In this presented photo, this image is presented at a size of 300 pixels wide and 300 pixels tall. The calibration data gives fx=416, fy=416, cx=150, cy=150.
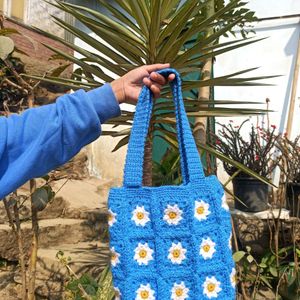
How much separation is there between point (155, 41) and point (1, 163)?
0.94m

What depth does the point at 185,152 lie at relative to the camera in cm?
89

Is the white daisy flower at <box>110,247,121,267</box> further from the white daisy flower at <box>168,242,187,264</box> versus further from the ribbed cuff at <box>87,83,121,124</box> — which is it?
the ribbed cuff at <box>87,83,121,124</box>

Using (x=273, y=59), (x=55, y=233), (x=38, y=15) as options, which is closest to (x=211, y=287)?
(x=55, y=233)

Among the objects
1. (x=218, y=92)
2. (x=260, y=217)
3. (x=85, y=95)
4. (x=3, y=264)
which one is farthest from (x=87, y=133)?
(x=218, y=92)

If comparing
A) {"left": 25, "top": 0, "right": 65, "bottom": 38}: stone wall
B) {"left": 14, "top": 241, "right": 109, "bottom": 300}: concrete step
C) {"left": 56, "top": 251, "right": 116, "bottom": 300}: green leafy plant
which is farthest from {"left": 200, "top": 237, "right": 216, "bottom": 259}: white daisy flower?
{"left": 25, "top": 0, "right": 65, "bottom": 38}: stone wall

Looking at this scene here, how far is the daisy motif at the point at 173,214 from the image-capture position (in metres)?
0.83

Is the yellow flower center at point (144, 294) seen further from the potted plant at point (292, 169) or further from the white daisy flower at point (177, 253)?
the potted plant at point (292, 169)

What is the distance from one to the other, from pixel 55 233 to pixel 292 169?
6.62 ft

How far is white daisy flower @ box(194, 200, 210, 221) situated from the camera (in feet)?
2.76

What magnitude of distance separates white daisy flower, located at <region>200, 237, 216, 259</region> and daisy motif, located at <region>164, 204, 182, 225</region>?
7cm

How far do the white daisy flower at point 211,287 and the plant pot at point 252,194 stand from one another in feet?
9.01

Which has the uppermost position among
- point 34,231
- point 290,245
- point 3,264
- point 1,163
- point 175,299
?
point 1,163

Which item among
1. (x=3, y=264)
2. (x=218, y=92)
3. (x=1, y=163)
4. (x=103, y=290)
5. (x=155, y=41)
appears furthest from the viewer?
(x=218, y=92)

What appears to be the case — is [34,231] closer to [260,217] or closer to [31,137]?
[31,137]
